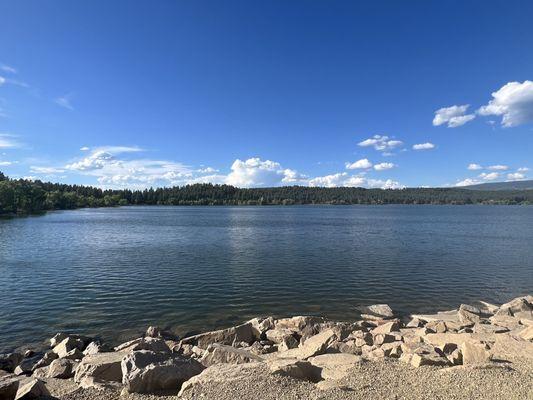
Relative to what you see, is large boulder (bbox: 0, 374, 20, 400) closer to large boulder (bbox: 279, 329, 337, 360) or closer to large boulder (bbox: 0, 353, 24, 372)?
large boulder (bbox: 0, 353, 24, 372)

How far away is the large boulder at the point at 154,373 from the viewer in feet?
40.3

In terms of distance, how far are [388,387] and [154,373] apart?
24.6 ft

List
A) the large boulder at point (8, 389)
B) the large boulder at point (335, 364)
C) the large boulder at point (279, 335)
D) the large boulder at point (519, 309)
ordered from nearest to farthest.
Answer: the large boulder at point (8, 389) < the large boulder at point (335, 364) < the large boulder at point (279, 335) < the large boulder at point (519, 309)

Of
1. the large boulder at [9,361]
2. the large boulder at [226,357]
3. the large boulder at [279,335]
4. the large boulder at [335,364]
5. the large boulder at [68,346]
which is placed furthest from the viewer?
the large boulder at [279,335]

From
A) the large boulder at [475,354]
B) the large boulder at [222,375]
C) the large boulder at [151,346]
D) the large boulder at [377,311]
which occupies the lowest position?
the large boulder at [377,311]

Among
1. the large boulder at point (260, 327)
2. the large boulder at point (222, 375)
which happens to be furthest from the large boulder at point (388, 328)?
the large boulder at point (222, 375)

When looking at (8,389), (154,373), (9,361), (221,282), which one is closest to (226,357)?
(154,373)

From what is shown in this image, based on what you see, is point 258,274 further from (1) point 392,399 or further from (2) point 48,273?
(1) point 392,399

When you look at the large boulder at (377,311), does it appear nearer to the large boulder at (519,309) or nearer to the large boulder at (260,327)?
the large boulder at (519,309)

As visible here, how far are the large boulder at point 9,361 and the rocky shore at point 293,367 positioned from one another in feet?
0.14

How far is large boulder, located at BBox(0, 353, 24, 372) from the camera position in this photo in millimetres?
17328

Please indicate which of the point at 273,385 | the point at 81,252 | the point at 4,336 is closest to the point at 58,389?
the point at 273,385

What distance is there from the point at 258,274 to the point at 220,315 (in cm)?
1275

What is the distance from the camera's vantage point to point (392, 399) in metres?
10.9
